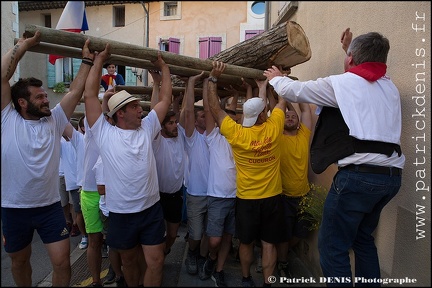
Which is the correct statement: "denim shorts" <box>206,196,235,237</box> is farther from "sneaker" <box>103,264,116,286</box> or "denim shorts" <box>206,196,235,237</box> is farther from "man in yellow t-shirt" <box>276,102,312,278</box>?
"sneaker" <box>103,264,116,286</box>

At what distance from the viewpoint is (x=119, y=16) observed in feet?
49.4

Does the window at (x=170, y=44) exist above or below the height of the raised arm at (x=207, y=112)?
above

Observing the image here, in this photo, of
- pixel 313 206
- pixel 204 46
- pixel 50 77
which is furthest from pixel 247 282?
pixel 50 77

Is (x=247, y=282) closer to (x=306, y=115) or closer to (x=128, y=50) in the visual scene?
(x=306, y=115)

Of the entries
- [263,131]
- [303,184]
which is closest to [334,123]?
[263,131]

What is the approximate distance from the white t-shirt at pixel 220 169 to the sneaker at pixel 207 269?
0.83m

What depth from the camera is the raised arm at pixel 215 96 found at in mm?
3258

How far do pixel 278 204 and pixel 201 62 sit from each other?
1.60 metres

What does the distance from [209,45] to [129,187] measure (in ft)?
42.1

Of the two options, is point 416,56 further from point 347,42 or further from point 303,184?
point 303,184

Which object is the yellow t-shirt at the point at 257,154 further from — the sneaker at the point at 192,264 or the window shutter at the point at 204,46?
the window shutter at the point at 204,46

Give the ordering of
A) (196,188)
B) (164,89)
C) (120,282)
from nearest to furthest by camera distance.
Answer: (164,89) → (120,282) → (196,188)

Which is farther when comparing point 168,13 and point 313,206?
point 168,13

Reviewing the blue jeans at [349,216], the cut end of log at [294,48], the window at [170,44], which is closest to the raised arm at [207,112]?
the cut end of log at [294,48]
